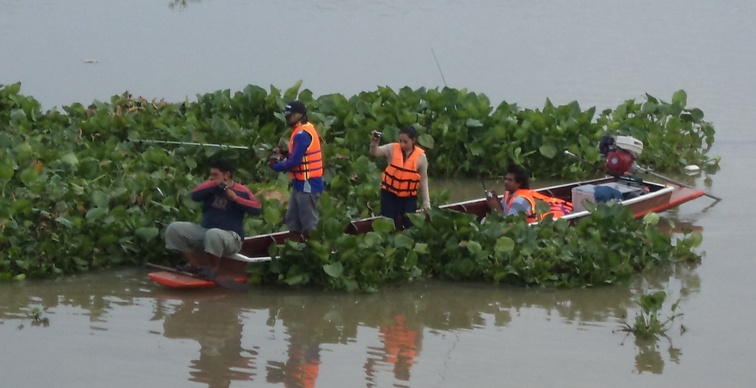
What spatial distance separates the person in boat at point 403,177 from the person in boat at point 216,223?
1.31m

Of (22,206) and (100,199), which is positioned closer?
(22,206)

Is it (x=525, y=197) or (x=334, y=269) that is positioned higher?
(x=525, y=197)

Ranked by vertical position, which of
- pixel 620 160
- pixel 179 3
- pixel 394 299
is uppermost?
pixel 179 3

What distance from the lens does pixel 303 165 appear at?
28.3 feet

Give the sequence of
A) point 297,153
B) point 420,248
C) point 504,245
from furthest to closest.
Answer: point 504,245 < point 420,248 < point 297,153

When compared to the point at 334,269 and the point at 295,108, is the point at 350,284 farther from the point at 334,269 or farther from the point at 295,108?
A: the point at 295,108

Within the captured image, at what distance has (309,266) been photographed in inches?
Result: 333

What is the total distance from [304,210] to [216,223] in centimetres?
Answer: 76

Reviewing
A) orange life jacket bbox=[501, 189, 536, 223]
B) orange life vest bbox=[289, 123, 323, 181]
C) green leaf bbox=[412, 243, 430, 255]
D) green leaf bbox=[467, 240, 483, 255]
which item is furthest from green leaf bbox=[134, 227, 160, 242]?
orange life jacket bbox=[501, 189, 536, 223]

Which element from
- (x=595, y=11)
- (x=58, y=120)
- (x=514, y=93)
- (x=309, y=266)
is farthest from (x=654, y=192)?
(x=595, y=11)

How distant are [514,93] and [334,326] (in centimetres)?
1018

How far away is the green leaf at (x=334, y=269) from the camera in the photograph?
8281mm

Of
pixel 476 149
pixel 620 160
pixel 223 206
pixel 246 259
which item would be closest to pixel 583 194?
pixel 620 160

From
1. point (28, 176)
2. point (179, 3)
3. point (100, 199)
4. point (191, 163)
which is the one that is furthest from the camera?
point (179, 3)
